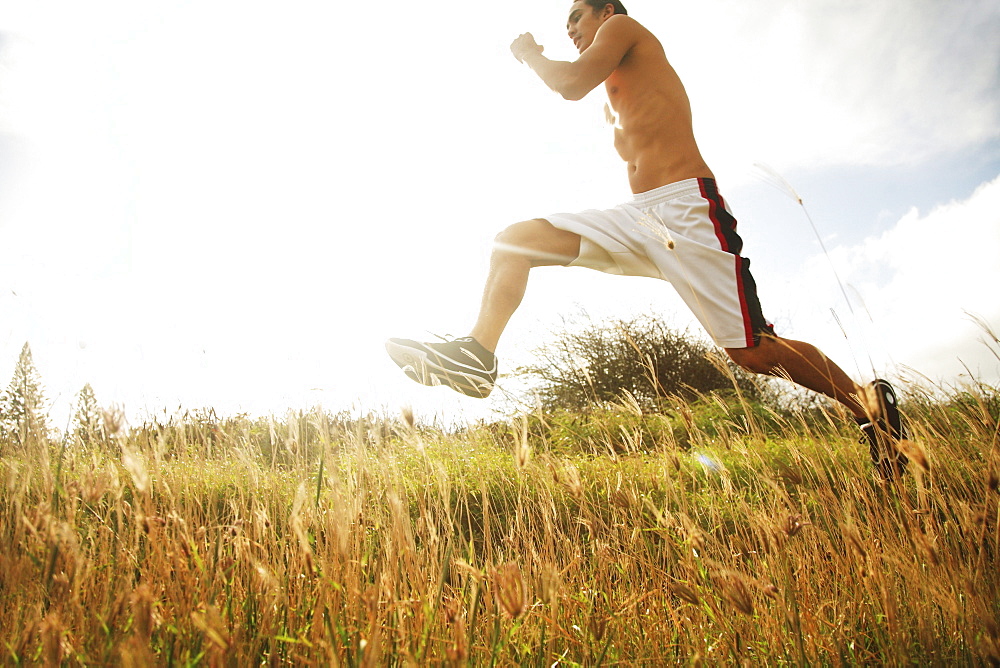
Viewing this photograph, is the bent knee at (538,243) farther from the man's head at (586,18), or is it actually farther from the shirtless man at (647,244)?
the man's head at (586,18)

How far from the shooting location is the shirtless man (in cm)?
216

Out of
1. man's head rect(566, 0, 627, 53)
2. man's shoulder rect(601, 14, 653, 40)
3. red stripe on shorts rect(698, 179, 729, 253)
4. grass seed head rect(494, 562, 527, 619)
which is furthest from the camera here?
man's head rect(566, 0, 627, 53)

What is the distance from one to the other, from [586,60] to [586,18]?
558 mm

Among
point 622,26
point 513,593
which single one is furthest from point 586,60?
point 513,593

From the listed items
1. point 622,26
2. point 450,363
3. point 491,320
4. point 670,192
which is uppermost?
point 622,26

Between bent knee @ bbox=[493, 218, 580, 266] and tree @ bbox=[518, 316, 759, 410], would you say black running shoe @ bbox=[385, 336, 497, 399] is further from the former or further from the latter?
tree @ bbox=[518, 316, 759, 410]

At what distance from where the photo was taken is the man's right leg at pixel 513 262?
222 cm

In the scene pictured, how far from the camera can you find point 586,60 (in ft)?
7.98

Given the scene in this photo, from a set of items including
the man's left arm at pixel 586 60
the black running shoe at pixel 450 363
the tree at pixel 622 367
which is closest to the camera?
the black running shoe at pixel 450 363

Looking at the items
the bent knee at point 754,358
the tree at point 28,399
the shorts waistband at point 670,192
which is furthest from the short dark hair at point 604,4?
the tree at point 28,399

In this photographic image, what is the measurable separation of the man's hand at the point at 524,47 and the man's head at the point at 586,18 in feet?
1.09

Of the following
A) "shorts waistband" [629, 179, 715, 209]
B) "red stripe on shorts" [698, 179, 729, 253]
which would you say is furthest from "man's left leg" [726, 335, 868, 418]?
"shorts waistband" [629, 179, 715, 209]

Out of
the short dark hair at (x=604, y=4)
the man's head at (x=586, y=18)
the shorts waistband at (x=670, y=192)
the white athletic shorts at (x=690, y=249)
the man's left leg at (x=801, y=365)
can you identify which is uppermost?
the short dark hair at (x=604, y=4)

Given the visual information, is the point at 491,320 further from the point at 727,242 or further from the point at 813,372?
the point at 813,372
